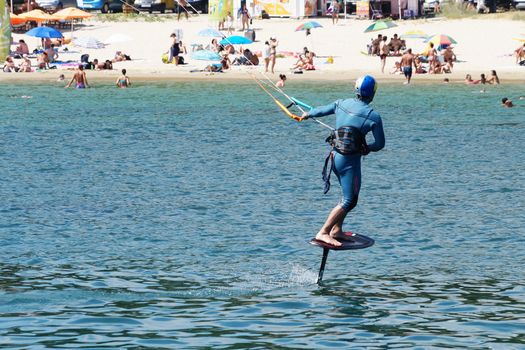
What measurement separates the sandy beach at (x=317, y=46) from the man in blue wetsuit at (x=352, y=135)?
44.3 metres

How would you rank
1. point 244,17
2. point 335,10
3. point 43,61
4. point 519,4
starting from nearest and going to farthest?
point 43,61
point 244,17
point 335,10
point 519,4

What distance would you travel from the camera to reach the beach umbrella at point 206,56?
62.4 metres

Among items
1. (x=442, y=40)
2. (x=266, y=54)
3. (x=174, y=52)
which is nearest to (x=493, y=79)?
(x=442, y=40)

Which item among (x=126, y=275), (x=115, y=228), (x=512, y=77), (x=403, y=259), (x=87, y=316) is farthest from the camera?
(x=512, y=77)

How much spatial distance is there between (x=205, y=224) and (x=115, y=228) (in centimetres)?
181

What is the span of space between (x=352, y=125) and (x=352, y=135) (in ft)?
0.45

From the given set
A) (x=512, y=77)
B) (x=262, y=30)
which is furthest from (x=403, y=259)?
(x=262, y=30)

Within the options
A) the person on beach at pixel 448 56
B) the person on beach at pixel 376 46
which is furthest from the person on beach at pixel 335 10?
the person on beach at pixel 448 56

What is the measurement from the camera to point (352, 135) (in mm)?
15773

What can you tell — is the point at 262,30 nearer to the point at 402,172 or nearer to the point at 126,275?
the point at 402,172

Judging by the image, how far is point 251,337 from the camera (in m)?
14.7

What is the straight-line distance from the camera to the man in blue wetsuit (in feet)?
51.7

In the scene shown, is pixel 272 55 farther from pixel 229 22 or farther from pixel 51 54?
pixel 229 22

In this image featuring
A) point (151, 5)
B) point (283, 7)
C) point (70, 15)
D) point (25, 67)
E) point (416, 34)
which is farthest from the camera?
point (151, 5)
